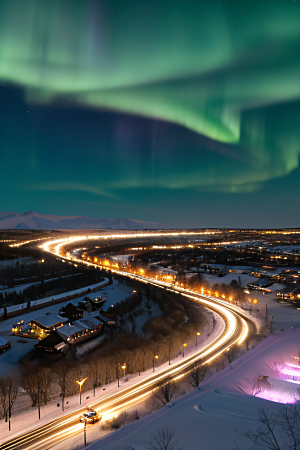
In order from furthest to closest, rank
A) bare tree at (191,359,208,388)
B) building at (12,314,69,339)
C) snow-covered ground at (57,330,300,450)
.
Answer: building at (12,314,69,339) → bare tree at (191,359,208,388) → snow-covered ground at (57,330,300,450)

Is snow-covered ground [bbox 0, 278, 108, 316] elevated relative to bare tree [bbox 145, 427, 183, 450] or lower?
lower

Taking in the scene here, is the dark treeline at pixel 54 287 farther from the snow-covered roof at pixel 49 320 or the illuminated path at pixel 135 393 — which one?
the illuminated path at pixel 135 393

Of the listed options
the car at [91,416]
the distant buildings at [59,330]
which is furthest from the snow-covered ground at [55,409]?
the distant buildings at [59,330]

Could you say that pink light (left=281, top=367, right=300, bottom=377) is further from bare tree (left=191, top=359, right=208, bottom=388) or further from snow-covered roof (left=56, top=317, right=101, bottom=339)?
snow-covered roof (left=56, top=317, right=101, bottom=339)

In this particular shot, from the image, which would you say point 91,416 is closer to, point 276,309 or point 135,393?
point 135,393

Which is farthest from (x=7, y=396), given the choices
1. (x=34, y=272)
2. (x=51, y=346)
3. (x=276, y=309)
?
(x=34, y=272)

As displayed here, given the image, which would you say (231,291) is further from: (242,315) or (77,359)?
(77,359)

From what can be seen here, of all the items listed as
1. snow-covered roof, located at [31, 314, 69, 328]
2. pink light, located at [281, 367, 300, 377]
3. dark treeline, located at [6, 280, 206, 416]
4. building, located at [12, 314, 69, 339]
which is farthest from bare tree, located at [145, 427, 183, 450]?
snow-covered roof, located at [31, 314, 69, 328]

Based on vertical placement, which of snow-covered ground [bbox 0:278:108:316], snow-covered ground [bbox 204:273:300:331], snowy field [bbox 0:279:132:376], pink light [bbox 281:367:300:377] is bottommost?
snowy field [bbox 0:279:132:376]

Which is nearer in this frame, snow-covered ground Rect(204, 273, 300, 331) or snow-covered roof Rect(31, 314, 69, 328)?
snow-covered roof Rect(31, 314, 69, 328)
